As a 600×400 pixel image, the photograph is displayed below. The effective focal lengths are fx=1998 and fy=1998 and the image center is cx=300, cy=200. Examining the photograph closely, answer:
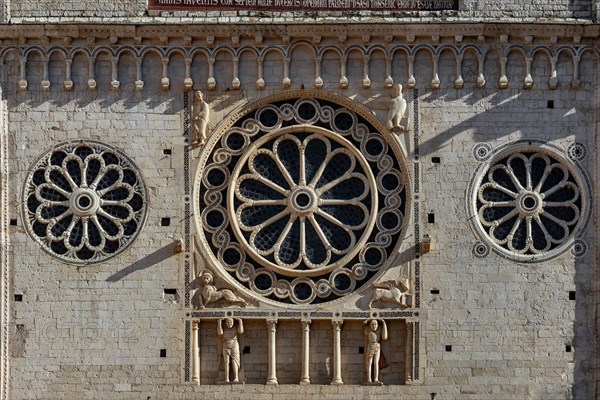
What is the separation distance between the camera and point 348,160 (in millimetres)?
26266

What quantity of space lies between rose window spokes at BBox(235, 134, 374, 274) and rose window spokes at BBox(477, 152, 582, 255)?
1.63 meters

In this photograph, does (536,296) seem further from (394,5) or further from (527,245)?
(394,5)

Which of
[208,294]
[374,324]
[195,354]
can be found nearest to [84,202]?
[208,294]

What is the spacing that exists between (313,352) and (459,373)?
6.24 ft

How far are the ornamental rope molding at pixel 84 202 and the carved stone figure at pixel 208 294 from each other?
1.05 meters

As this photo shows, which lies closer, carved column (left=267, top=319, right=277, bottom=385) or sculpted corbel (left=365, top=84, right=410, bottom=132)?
carved column (left=267, top=319, right=277, bottom=385)

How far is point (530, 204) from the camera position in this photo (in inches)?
1023

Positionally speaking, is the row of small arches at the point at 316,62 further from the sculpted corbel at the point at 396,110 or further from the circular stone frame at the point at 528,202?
the circular stone frame at the point at 528,202

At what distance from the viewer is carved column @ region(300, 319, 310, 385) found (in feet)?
84.3

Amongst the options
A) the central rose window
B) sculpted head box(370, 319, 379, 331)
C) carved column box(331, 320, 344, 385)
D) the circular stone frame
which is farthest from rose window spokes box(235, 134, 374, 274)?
the circular stone frame

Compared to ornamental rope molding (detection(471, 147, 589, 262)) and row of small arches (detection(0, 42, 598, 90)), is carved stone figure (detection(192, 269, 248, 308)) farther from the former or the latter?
ornamental rope molding (detection(471, 147, 589, 262))

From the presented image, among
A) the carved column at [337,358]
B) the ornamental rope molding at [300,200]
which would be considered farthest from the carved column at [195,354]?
the carved column at [337,358]

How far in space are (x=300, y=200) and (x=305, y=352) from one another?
6.50 ft

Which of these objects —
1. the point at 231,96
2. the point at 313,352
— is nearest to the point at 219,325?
the point at 313,352
